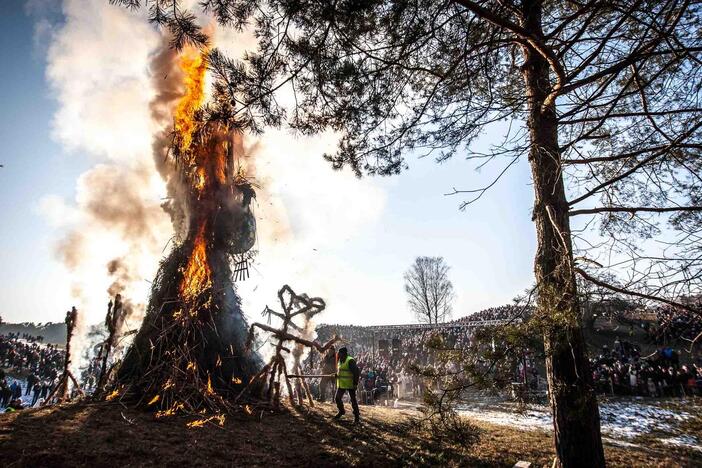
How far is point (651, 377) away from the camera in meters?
12.8

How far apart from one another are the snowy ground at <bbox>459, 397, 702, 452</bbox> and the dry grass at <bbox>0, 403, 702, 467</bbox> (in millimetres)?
1238

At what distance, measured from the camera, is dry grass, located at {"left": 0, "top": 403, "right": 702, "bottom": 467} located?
4.60m

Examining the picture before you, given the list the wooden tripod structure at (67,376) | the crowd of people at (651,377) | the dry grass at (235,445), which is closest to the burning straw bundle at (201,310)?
the dry grass at (235,445)

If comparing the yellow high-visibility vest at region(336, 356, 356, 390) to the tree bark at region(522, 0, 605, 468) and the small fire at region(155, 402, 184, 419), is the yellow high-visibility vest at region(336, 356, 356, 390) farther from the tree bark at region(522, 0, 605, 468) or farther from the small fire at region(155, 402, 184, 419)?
the tree bark at region(522, 0, 605, 468)

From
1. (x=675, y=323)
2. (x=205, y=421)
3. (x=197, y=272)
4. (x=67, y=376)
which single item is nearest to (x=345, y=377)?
(x=205, y=421)

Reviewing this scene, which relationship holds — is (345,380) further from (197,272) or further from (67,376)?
(67,376)

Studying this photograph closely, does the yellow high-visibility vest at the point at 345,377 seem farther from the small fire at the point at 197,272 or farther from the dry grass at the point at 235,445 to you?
the small fire at the point at 197,272

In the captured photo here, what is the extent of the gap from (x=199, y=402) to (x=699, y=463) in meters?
9.32

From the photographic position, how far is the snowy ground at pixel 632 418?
7434 millimetres

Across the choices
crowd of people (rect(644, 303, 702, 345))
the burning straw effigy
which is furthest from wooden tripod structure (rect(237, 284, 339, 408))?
crowd of people (rect(644, 303, 702, 345))

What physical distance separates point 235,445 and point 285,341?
535cm

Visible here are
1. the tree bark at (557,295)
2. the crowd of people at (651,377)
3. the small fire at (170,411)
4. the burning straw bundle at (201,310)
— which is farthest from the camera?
the crowd of people at (651,377)

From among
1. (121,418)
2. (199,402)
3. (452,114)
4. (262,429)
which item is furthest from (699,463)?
(121,418)

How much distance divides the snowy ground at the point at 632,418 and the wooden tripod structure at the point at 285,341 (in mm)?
5186
